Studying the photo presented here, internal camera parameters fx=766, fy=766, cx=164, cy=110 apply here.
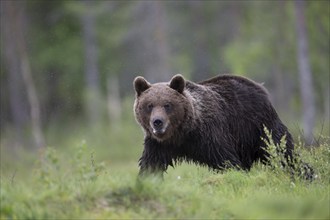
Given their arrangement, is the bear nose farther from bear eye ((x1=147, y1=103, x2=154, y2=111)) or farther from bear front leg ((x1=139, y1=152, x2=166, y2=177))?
bear front leg ((x1=139, y1=152, x2=166, y2=177))

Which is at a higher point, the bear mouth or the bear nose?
the bear nose

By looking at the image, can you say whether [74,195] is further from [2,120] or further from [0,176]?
[2,120]

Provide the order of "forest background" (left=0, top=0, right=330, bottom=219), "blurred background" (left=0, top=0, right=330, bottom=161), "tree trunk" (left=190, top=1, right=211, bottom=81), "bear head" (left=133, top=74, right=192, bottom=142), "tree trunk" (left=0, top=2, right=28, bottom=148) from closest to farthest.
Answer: "forest background" (left=0, top=0, right=330, bottom=219)
"bear head" (left=133, top=74, right=192, bottom=142)
"blurred background" (left=0, top=0, right=330, bottom=161)
"tree trunk" (left=0, top=2, right=28, bottom=148)
"tree trunk" (left=190, top=1, right=211, bottom=81)

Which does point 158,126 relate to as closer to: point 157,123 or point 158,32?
point 157,123

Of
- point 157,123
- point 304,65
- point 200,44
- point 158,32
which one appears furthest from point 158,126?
point 200,44

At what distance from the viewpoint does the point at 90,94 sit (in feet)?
111

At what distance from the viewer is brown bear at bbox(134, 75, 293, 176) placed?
895 centimetres

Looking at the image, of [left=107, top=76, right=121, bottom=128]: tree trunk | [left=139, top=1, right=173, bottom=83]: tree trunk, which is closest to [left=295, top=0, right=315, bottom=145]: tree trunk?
[left=139, top=1, right=173, bottom=83]: tree trunk

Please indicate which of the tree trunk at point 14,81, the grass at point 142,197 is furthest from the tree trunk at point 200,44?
the grass at point 142,197

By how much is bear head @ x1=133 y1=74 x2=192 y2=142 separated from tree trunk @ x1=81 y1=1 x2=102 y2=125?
24.6 metres

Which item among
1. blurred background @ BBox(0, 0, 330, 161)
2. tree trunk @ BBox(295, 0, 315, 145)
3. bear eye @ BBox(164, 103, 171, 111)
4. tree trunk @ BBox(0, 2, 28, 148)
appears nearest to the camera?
bear eye @ BBox(164, 103, 171, 111)

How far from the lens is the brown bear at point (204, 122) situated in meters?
8.95

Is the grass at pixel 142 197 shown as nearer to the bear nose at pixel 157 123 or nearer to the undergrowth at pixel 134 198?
the undergrowth at pixel 134 198

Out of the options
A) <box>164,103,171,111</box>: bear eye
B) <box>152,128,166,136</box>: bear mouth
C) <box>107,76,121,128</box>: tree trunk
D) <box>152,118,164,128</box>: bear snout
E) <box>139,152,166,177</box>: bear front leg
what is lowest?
<box>107,76,121,128</box>: tree trunk
